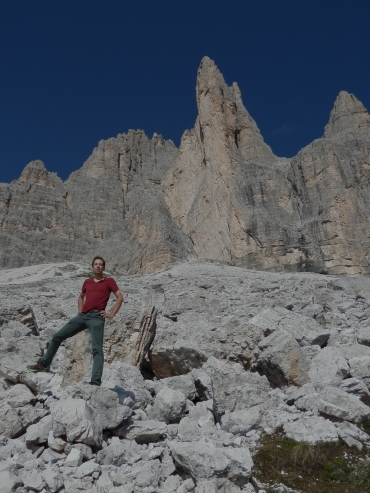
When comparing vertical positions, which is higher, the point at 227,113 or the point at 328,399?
the point at 227,113

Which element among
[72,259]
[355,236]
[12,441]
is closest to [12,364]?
[12,441]

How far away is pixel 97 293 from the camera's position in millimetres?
5891

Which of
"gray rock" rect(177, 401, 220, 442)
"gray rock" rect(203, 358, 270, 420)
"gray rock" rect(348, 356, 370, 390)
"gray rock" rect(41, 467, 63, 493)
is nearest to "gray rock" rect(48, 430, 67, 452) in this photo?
"gray rock" rect(41, 467, 63, 493)

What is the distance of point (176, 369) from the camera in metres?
7.27

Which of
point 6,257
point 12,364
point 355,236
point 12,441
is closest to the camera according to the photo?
point 12,441

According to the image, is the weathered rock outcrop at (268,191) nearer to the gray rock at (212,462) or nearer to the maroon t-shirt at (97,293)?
the maroon t-shirt at (97,293)

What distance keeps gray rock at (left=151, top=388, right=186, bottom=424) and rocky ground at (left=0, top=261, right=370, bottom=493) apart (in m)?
0.01

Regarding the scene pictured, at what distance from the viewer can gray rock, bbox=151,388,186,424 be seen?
17.6ft

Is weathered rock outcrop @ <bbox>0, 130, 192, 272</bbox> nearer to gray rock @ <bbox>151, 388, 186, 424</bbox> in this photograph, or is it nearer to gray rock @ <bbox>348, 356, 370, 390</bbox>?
gray rock @ <bbox>348, 356, 370, 390</bbox>

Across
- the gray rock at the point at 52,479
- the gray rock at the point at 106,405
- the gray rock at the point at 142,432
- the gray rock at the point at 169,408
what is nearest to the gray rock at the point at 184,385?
the gray rock at the point at 169,408

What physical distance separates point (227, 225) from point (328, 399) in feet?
170

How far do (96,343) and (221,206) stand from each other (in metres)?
54.1

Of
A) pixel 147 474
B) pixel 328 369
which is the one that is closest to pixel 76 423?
pixel 147 474

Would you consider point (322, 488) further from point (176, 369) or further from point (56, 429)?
point (176, 369)
